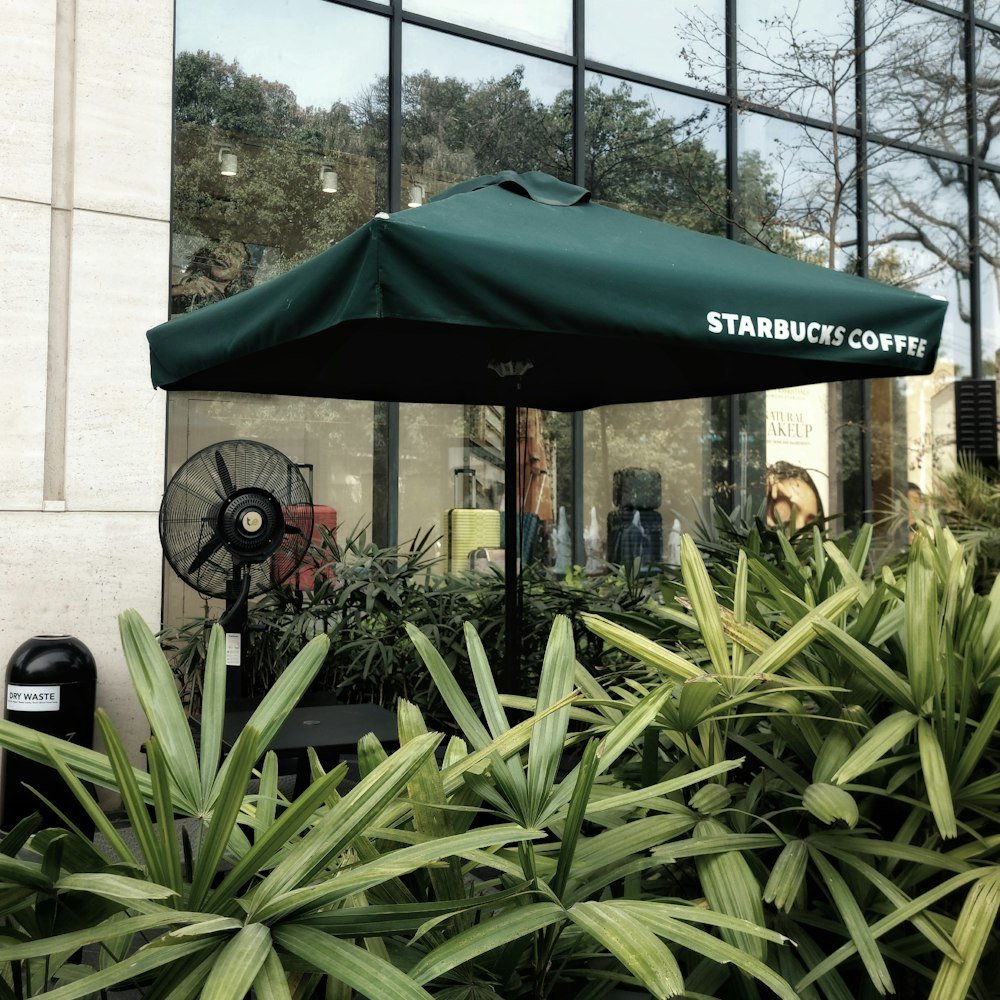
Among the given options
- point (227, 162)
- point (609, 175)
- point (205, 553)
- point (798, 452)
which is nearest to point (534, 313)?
point (205, 553)

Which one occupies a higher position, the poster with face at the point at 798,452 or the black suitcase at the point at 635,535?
the poster with face at the point at 798,452

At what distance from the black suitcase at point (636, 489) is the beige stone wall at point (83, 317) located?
4.43m

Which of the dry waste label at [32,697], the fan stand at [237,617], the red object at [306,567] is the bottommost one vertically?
the dry waste label at [32,697]

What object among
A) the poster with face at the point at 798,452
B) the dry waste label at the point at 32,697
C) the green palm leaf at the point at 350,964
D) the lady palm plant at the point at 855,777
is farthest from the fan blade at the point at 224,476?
the poster with face at the point at 798,452

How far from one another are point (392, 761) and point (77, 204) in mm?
4828

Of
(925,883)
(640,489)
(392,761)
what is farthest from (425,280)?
(640,489)

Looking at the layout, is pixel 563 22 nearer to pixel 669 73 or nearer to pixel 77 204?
pixel 669 73

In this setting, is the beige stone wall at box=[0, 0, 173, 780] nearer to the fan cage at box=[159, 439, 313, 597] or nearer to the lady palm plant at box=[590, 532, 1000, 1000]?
the fan cage at box=[159, 439, 313, 597]

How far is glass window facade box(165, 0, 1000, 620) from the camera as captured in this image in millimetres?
7363

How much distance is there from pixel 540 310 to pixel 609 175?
21.6 feet

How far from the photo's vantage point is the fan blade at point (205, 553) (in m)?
4.62

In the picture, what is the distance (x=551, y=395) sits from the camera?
5199 mm

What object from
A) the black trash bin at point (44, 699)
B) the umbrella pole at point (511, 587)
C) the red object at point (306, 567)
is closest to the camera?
the umbrella pole at point (511, 587)

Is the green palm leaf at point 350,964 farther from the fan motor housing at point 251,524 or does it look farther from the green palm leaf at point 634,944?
the fan motor housing at point 251,524
